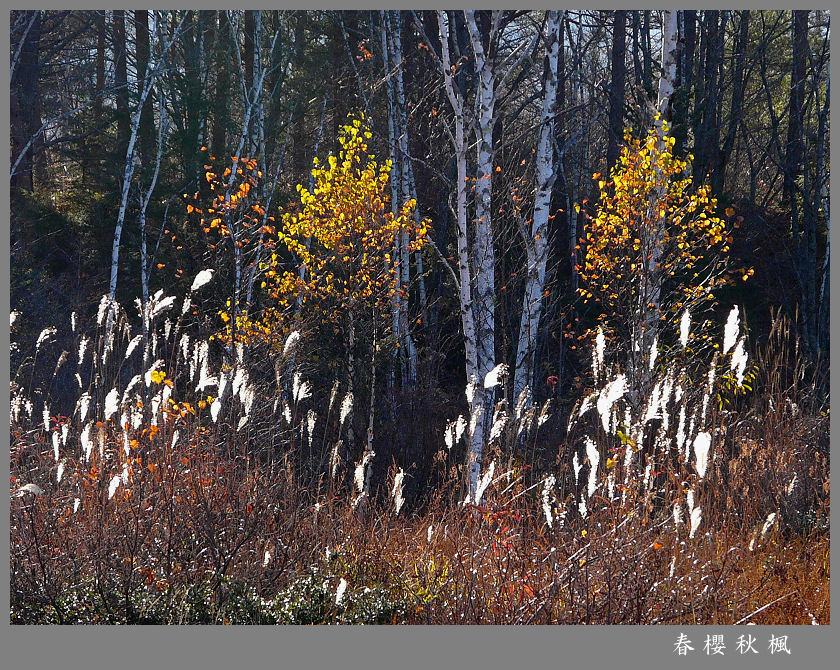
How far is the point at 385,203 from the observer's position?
9.10m

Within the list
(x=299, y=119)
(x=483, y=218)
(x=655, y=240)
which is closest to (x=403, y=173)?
(x=299, y=119)

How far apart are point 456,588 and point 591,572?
0.54 m

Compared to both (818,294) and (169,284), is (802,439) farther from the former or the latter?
(169,284)

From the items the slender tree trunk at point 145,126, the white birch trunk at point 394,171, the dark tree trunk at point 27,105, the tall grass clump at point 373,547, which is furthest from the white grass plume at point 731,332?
the dark tree trunk at point 27,105

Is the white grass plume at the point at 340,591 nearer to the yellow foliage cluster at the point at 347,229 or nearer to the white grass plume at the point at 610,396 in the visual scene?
the white grass plume at the point at 610,396

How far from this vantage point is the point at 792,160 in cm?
1291

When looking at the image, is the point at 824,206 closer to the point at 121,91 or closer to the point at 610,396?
the point at 610,396

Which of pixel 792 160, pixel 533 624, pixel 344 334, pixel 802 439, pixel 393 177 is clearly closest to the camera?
pixel 533 624

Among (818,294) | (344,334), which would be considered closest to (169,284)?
(344,334)

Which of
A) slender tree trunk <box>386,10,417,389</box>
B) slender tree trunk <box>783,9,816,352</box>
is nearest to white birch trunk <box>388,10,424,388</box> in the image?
slender tree trunk <box>386,10,417,389</box>

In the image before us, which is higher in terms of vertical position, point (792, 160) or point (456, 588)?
point (792, 160)

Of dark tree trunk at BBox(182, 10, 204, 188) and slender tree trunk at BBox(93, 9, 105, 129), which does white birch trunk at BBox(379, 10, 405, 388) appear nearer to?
dark tree trunk at BBox(182, 10, 204, 188)

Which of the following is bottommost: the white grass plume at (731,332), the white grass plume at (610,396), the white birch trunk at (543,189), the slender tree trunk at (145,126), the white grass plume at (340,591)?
the white grass plume at (340,591)

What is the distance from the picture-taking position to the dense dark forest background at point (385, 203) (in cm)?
821
